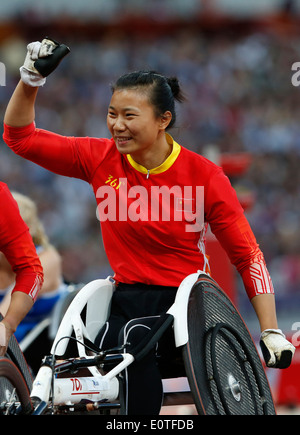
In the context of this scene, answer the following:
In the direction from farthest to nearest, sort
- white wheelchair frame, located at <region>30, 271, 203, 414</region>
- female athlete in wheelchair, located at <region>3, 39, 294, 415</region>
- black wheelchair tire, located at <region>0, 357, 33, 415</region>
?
female athlete in wheelchair, located at <region>3, 39, 294, 415</region> → white wheelchair frame, located at <region>30, 271, 203, 414</region> → black wheelchair tire, located at <region>0, 357, 33, 415</region>

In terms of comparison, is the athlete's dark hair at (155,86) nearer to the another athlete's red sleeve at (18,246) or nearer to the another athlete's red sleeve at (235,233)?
the another athlete's red sleeve at (235,233)

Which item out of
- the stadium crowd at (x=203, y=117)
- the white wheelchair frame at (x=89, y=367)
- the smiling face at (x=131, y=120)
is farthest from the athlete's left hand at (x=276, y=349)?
the stadium crowd at (x=203, y=117)

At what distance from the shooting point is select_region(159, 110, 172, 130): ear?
3.25 meters

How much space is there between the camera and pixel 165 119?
10.7 feet

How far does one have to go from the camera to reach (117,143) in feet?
10.2

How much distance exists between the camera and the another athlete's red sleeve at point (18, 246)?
117 inches

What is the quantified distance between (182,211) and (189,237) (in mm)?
112

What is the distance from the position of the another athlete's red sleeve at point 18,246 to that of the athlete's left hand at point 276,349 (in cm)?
93

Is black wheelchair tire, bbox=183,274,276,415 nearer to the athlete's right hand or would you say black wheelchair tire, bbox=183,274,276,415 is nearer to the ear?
the ear

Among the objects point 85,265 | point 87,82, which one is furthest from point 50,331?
point 87,82

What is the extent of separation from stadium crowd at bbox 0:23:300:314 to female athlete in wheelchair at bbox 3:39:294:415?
6.63 meters

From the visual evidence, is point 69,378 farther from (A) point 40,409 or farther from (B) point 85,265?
(B) point 85,265

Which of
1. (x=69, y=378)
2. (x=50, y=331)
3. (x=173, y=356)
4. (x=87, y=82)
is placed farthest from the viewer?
(x=87, y=82)

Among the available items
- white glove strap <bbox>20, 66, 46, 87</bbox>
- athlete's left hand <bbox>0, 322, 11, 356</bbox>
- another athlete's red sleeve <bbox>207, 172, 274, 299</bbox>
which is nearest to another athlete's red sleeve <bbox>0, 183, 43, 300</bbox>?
athlete's left hand <bbox>0, 322, 11, 356</bbox>
